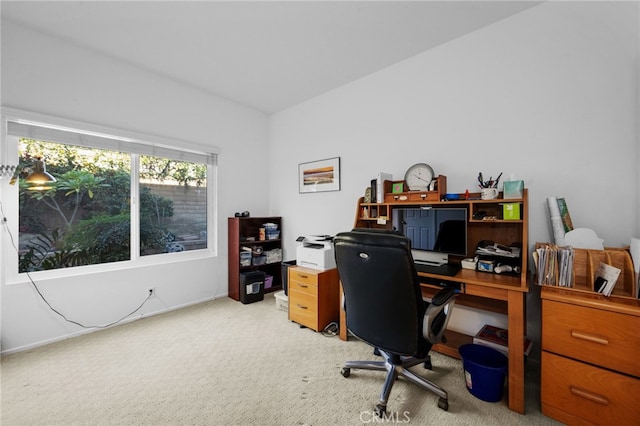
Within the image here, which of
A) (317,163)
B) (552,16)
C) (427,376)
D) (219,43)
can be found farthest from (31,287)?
(552,16)

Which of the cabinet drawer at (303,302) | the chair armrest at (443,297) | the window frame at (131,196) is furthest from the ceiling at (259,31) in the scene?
the cabinet drawer at (303,302)

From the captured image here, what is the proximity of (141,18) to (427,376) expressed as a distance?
12.0 ft

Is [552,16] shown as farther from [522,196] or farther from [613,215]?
[613,215]

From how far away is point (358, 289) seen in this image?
5.16 feet

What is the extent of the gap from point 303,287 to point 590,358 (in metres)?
2.08

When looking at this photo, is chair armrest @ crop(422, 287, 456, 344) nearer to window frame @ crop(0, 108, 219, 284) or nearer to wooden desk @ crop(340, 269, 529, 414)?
wooden desk @ crop(340, 269, 529, 414)

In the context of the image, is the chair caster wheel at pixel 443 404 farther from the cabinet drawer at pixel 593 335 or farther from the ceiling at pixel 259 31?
the ceiling at pixel 259 31

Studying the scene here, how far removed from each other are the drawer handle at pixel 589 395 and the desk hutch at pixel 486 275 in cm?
22

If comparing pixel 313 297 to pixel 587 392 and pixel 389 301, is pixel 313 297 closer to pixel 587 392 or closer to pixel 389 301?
pixel 389 301

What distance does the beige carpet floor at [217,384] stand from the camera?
1516 millimetres

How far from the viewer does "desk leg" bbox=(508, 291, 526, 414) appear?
154cm

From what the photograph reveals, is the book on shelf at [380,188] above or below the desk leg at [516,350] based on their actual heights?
above

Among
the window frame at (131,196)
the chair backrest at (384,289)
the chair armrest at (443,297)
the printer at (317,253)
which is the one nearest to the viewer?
the chair backrest at (384,289)

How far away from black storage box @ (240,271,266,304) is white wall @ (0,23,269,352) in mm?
460
